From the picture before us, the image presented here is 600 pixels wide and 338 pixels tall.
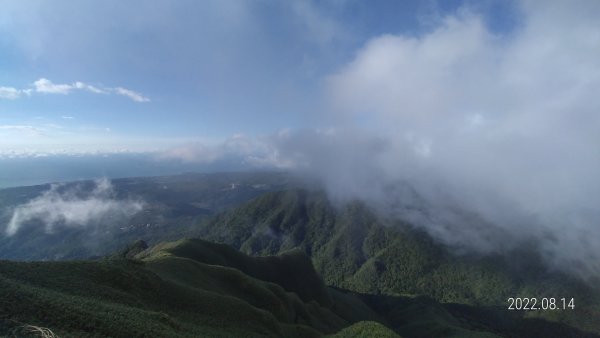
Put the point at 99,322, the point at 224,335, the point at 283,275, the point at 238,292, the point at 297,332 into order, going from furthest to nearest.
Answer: the point at 283,275 → the point at 238,292 → the point at 297,332 → the point at 224,335 → the point at 99,322

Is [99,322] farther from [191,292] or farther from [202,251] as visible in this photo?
[202,251]

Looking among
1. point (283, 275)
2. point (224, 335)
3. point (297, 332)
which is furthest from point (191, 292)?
point (283, 275)

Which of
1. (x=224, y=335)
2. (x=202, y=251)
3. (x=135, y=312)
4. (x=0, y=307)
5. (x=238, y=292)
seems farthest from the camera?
(x=202, y=251)

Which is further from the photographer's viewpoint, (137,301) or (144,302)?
(144,302)

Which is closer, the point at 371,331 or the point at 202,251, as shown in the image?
the point at 371,331

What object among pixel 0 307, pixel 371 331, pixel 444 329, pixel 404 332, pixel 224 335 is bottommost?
pixel 404 332

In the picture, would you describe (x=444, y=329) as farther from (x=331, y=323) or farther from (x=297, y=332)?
(x=297, y=332)

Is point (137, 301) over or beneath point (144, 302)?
over

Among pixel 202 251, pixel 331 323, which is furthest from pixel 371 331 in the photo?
pixel 202 251

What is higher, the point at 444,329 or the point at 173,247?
the point at 173,247
